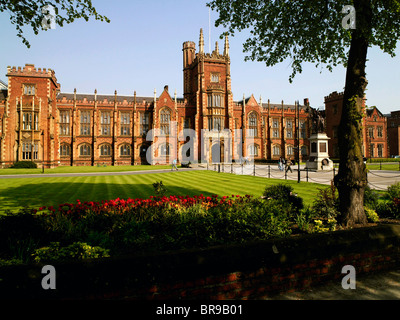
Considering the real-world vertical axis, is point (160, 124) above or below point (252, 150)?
above

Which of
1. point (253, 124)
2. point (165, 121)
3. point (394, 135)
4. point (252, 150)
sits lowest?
point (252, 150)

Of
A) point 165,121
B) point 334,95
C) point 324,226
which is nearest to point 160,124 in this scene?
point 165,121

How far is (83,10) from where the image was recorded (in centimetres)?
711

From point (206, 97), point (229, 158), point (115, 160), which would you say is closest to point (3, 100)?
point (115, 160)

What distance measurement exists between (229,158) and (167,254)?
48.7m

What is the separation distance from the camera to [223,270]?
149 inches

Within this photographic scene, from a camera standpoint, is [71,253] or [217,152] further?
[217,152]

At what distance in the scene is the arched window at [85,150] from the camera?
50.2 metres

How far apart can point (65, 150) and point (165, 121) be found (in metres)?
21.2

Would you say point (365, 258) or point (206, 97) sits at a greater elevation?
point (206, 97)

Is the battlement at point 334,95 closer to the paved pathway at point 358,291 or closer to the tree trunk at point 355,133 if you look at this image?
the tree trunk at point 355,133

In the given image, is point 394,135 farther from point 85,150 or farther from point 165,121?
point 85,150

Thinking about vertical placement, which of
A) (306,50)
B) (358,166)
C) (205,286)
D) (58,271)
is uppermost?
(306,50)

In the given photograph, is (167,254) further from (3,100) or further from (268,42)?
(3,100)
